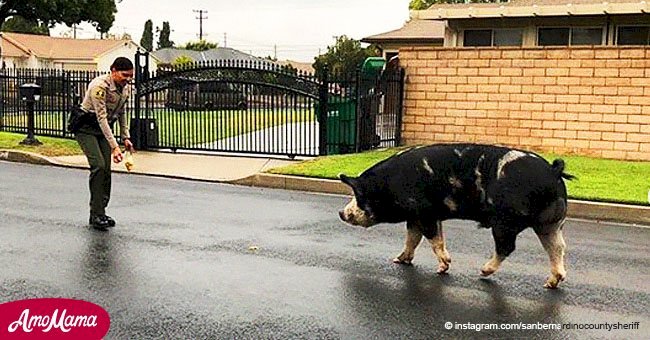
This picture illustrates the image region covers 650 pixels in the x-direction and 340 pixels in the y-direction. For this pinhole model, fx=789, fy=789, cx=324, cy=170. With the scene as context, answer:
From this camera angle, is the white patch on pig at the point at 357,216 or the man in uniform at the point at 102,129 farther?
the man in uniform at the point at 102,129

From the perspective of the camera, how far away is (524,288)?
6500 mm

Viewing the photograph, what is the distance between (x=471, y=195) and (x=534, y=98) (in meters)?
10.2

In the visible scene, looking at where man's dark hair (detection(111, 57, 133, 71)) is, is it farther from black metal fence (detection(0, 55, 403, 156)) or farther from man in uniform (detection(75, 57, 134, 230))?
black metal fence (detection(0, 55, 403, 156))

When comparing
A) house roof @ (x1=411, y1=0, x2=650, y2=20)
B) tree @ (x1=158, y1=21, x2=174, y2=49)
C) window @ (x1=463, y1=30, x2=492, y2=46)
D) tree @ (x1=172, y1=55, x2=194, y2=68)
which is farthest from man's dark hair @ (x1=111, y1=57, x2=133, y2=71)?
tree @ (x1=158, y1=21, x2=174, y2=49)

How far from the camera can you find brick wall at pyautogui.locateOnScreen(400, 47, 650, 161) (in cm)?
1518

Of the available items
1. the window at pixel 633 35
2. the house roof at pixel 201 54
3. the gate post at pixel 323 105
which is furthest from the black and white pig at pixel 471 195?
the house roof at pixel 201 54

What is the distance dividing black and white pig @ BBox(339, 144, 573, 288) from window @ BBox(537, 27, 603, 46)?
15342mm

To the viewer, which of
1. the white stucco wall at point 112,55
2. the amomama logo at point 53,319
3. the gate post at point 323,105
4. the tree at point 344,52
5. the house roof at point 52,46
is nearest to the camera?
the amomama logo at point 53,319

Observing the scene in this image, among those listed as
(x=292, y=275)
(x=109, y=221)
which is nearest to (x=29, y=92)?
(x=109, y=221)

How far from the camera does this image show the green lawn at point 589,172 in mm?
11040

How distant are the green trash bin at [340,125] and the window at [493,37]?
791cm

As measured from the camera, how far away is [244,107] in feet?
60.4

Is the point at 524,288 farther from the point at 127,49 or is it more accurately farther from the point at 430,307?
the point at 127,49

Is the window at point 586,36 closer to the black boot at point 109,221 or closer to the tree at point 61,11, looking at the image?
the tree at point 61,11
